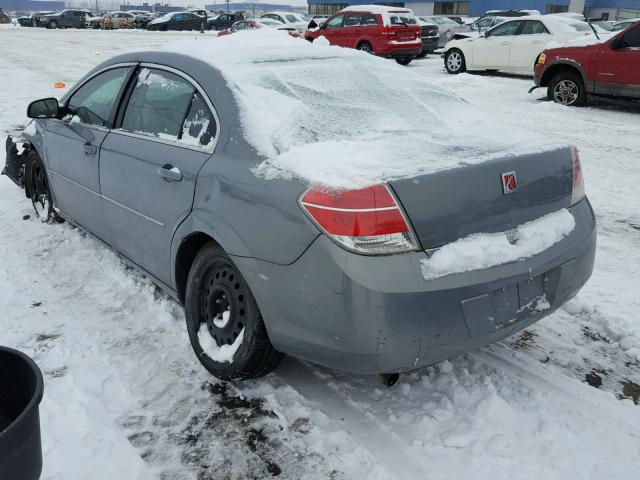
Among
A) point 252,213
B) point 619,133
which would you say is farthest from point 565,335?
point 619,133

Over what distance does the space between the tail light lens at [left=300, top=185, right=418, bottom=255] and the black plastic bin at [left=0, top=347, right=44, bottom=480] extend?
118cm

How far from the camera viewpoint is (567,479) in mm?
2357

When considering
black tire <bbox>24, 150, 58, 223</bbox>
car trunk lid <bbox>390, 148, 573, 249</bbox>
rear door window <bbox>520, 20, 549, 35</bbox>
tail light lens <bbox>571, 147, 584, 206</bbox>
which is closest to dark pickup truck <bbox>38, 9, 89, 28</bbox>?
rear door window <bbox>520, 20, 549, 35</bbox>

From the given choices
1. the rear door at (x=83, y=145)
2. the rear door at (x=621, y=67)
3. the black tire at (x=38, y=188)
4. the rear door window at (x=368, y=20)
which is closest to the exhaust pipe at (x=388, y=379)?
the rear door at (x=83, y=145)

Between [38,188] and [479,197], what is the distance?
4.27m

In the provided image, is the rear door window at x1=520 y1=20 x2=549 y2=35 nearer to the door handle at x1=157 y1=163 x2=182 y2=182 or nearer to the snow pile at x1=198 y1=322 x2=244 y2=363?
the door handle at x1=157 y1=163 x2=182 y2=182

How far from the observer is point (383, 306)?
227cm

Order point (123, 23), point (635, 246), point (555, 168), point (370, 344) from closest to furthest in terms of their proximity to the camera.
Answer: point (370, 344) → point (555, 168) → point (635, 246) → point (123, 23)

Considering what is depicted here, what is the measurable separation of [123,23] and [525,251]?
54807 millimetres

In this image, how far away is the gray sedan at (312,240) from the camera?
231 centimetres

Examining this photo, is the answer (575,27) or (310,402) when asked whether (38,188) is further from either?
(575,27)

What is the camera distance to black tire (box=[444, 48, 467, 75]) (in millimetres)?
16422

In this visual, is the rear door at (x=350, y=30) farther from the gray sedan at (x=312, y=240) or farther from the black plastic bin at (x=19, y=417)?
the black plastic bin at (x=19, y=417)

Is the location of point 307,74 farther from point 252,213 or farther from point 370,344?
point 370,344
